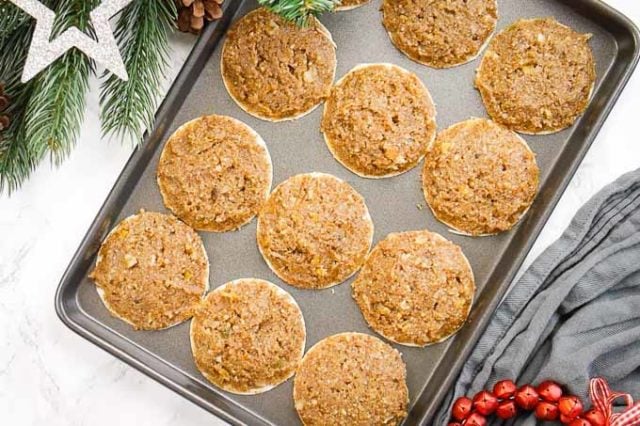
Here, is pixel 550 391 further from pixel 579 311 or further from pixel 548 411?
pixel 579 311

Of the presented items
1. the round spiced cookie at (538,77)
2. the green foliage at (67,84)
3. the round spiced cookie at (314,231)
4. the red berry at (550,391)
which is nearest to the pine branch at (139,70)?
the green foliage at (67,84)

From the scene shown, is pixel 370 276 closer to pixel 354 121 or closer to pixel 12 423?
pixel 354 121

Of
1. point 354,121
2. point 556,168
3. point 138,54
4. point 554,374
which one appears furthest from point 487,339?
point 138,54

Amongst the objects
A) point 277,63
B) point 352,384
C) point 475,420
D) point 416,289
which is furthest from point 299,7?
point 475,420

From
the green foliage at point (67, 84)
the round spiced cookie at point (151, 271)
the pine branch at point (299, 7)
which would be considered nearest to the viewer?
the pine branch at point (299, 7)

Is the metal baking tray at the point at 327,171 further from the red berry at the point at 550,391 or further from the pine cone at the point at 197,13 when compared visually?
the red berry at the point at 550,391
